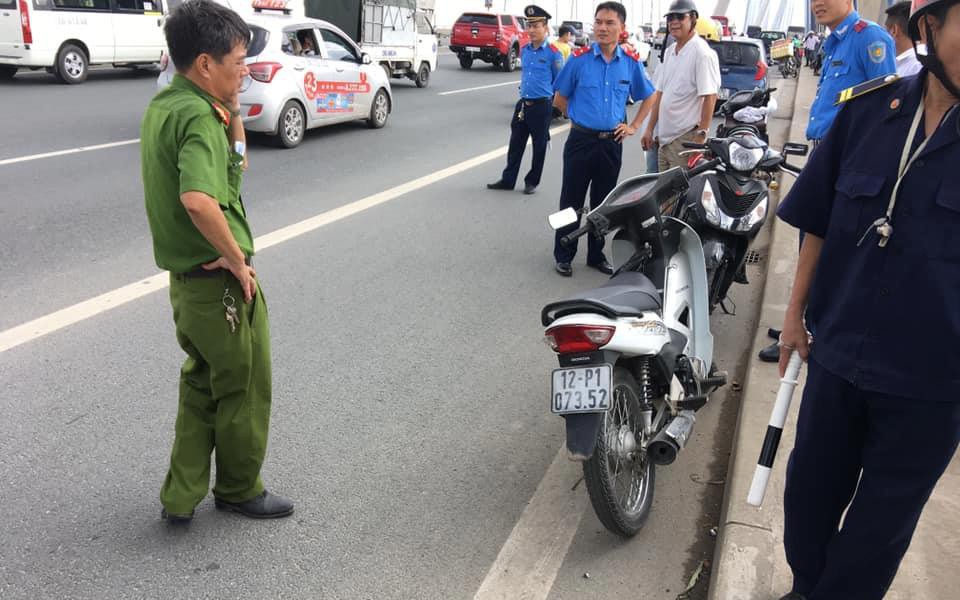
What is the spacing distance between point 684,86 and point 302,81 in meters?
6.43

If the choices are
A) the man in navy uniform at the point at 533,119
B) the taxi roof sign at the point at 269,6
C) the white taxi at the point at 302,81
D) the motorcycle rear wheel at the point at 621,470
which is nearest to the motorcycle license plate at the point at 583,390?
the motorcycle rear wheel at the point at 621,470

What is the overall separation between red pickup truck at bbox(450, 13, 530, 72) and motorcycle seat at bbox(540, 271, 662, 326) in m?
25.1

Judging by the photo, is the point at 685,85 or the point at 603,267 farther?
the point at 603,267

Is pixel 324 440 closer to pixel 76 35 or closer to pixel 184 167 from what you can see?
pixel 184 167

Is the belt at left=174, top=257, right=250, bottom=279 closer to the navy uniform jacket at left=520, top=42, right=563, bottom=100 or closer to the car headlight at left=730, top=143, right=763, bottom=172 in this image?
the car headlight at left=730, top=143, right=763, bottom=172

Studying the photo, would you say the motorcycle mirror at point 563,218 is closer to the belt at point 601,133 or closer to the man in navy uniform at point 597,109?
the man in navy uniform at point 597,109

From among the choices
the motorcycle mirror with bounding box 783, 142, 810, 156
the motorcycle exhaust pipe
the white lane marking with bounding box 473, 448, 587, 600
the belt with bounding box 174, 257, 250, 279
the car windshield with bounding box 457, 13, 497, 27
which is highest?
the car windshield with bounding box 457, 13, 497, 27

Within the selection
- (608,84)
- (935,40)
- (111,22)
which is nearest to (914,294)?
(935,40)

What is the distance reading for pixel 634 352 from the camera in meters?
3.09

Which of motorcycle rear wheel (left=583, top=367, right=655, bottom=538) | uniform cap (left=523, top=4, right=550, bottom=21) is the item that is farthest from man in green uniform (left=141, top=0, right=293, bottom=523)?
uniform cap (left=523, top=4, right=550, bottom=21)

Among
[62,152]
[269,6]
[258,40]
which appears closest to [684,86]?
[258,40]

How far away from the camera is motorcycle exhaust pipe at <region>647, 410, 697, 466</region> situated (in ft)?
10.5

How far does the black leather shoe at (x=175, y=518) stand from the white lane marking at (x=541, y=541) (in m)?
1.09

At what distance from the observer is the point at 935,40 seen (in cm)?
205
